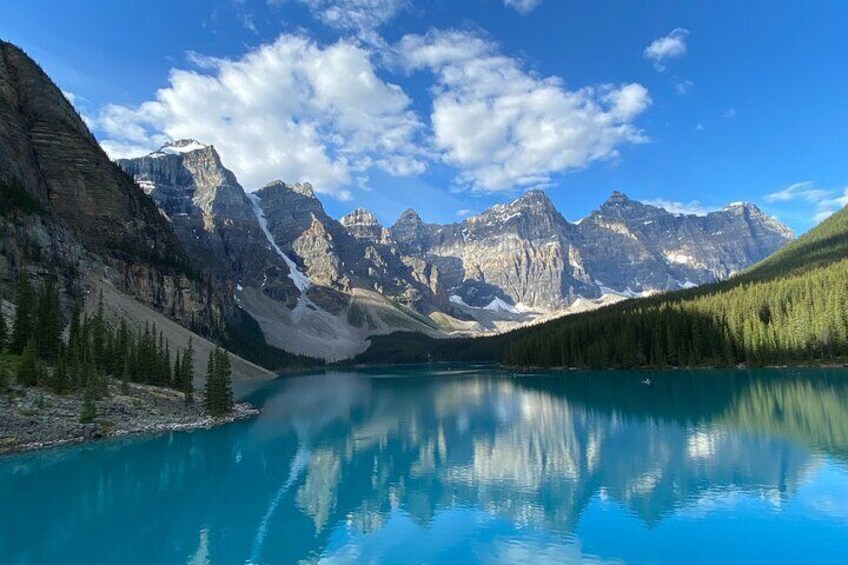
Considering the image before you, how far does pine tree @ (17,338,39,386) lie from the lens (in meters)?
48.3

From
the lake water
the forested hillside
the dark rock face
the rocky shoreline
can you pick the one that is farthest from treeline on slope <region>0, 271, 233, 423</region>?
the forested hillside

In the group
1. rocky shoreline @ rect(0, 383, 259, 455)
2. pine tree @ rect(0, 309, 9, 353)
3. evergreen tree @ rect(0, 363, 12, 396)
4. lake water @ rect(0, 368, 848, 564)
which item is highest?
pine tree @ rect(0, 309, 9, 353)

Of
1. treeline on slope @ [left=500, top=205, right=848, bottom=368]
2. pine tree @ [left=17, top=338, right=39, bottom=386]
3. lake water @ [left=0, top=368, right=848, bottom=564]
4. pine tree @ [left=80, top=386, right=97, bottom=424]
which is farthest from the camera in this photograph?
treeline on slope @ [left=500, top=205, right=848, bottom=368]

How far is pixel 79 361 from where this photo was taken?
55.2m

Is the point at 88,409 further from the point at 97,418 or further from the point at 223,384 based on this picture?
the point at 223,384

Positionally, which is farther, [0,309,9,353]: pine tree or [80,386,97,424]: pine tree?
[0,309,9,353]: pine tree

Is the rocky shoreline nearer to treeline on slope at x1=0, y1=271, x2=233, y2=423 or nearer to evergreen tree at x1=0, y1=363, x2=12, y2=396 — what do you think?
evergreen tree at x1=0, y1=363, x2=12, y2=396

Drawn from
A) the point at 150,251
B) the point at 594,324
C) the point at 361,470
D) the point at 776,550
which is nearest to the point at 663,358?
the point at 594,324

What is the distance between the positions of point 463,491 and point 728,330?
305 ft

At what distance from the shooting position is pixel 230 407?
68.2 metres

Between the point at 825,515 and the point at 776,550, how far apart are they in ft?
17.6

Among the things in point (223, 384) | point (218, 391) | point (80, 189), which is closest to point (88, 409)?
point (218, 391)

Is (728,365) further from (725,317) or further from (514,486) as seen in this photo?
(514,486)

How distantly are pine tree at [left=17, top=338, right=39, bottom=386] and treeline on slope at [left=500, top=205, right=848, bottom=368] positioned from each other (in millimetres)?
100868
